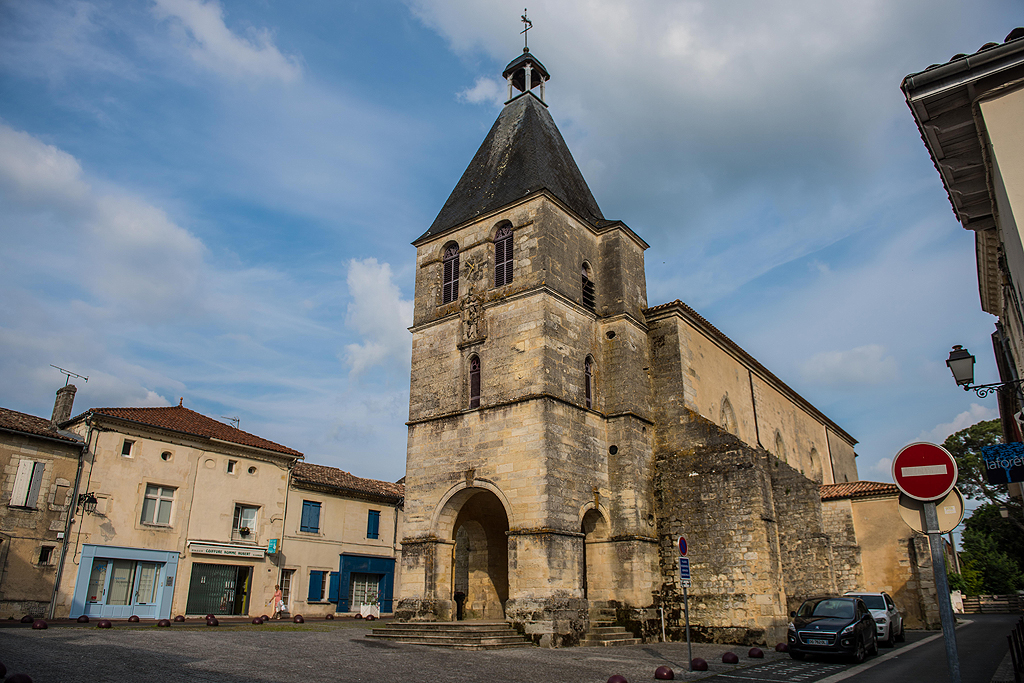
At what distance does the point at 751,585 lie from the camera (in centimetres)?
1574

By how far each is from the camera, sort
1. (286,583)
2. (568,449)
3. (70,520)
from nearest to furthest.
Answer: (568,449), (70,520), (286,583)

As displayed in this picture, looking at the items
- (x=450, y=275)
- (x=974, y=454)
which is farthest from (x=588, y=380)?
(x=974, y=454)

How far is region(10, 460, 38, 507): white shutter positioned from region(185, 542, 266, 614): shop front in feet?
16.5

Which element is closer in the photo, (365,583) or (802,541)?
(802,541)

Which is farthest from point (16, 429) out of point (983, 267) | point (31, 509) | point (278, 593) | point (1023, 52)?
point (983, 267)

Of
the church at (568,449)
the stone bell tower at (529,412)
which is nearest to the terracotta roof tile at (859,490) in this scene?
the church at (568,449)

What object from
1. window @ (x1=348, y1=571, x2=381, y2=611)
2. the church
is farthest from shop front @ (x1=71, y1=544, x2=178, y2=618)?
the church

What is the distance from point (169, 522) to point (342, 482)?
7.33m

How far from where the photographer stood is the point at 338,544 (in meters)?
26.2

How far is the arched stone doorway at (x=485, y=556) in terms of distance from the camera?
18.1 m

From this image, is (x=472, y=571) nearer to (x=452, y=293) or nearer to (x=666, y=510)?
(x=666, y=510)

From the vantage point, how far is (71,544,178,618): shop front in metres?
19.2

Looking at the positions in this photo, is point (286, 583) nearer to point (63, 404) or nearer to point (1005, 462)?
point (63, 404)

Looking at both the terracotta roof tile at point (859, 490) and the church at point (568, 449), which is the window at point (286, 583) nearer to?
the church at point (568, 449)
